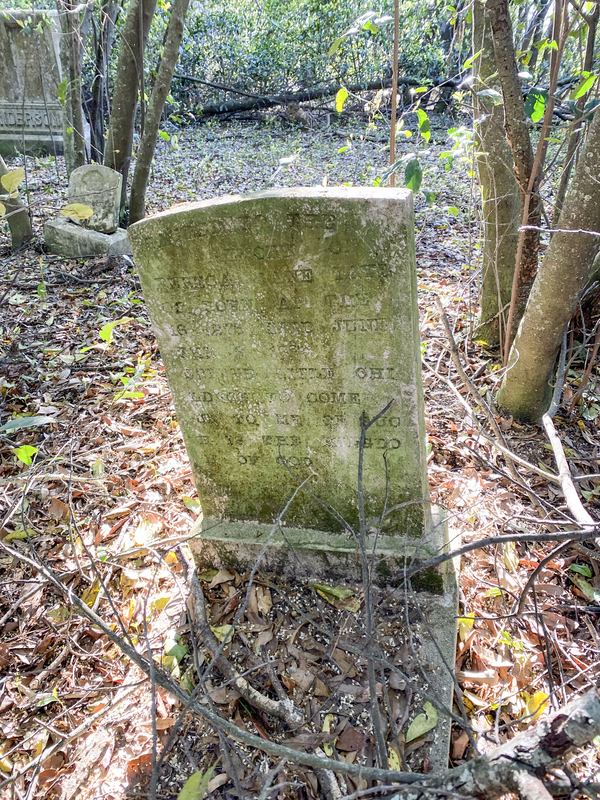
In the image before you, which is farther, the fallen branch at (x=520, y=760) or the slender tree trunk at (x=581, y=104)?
the slender tree trunk at (x=581, y=104)

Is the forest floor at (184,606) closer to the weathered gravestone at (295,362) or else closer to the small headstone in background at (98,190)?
the weathered gravestone at (295,362)

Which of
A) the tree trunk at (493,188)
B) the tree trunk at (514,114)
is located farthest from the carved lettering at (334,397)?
the tree trunk at (514,114)

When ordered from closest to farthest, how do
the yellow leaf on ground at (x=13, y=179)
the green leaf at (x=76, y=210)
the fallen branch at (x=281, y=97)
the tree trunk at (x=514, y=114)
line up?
the yellow leaf on ground at (x=13, y=179) → the green leaf at (x=76, y=210) → the tree trunk at (x=514, y=114) → the fallen branch at (x=281, y=97)

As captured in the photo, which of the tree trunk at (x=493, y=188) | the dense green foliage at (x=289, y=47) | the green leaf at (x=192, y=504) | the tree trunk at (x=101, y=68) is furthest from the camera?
the dense green foliage at (x=289, y=47)

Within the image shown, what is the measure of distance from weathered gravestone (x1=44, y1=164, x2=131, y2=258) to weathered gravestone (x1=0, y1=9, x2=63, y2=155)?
395 cm

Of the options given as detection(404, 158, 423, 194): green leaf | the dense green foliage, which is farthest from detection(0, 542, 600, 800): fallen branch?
the dense green foliage

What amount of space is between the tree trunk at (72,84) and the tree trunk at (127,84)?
68cm

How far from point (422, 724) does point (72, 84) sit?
7.71m

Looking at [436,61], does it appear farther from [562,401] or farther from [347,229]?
[347,229]

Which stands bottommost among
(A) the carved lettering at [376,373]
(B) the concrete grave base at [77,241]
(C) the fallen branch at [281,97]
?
(A) the carved lettering at [376,373]

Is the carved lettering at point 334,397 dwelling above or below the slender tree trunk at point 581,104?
below

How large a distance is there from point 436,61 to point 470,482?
1421cm

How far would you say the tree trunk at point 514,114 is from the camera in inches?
107

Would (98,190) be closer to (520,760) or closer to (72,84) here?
(72,84)
